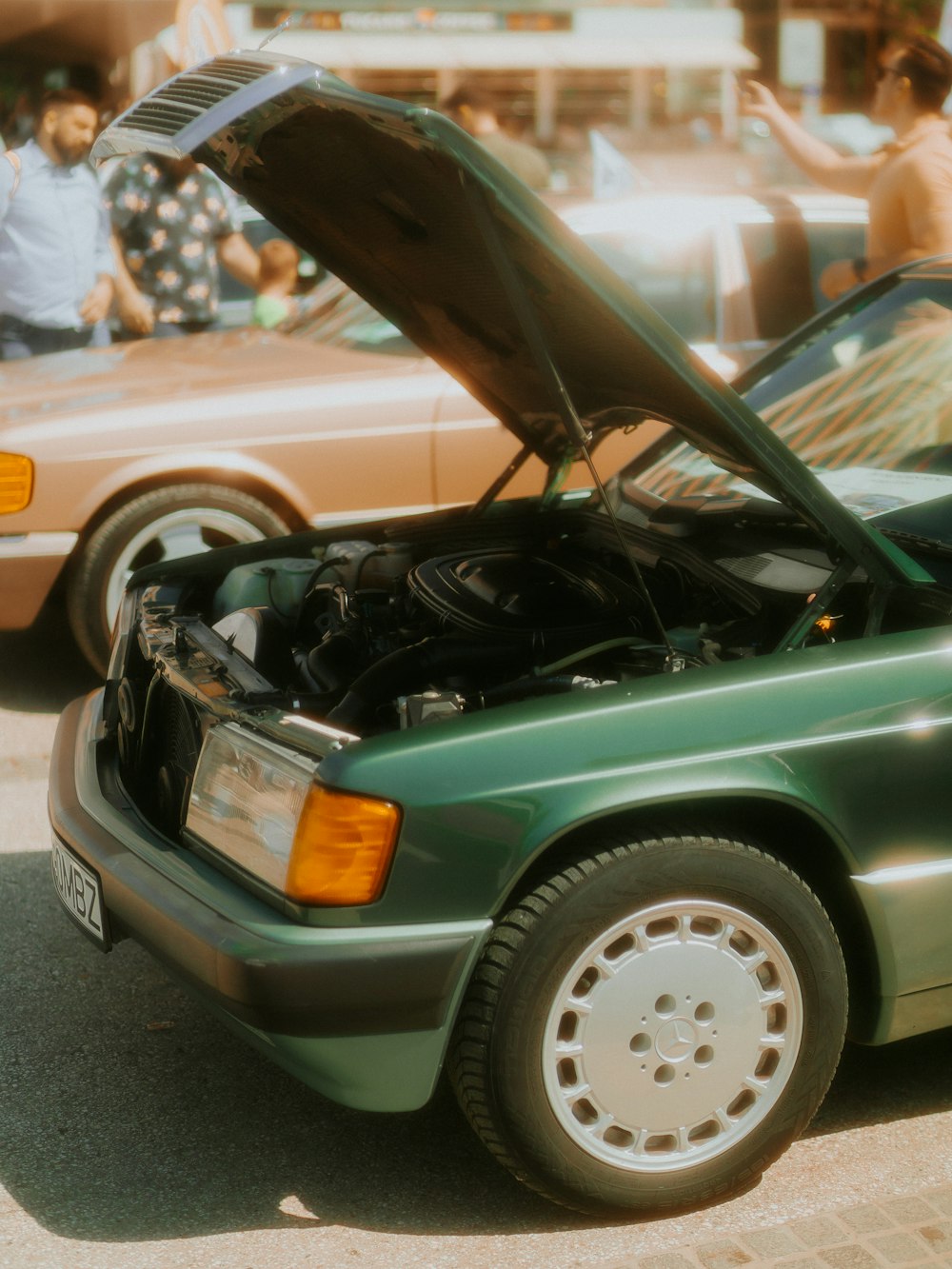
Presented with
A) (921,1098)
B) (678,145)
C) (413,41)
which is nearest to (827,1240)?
(921,1098)

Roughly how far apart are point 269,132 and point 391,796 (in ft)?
4.12

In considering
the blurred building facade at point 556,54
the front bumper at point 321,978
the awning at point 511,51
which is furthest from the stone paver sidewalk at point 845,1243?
the awning at point 511,51

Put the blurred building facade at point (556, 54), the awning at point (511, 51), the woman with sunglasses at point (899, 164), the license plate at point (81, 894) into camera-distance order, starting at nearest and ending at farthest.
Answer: the license plate at point (81, 894)
the woman with sunglasses at point (899, 164)
the awning at point (511, 51)
the blurred building facade at point (556, 54)

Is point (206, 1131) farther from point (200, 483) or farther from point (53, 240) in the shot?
point (53, 240)

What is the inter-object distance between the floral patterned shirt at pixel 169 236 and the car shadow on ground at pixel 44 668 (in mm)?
1829

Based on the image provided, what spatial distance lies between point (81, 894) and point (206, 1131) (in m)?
0.53

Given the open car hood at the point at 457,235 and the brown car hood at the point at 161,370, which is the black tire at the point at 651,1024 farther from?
the brown car hood at the point at 161,370

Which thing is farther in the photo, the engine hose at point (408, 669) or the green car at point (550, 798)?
the engine hose at point (408, 669)

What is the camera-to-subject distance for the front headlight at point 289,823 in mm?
2582

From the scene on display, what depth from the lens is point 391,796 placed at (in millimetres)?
2570

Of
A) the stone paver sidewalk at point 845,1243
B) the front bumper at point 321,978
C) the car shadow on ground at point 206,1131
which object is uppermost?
the front bumper at point 321,978

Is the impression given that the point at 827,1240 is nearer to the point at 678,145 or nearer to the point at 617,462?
the point at 617,462

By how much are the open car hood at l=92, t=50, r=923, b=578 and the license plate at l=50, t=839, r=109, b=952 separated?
125 centimetres

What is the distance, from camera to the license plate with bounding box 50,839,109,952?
3059 mm
